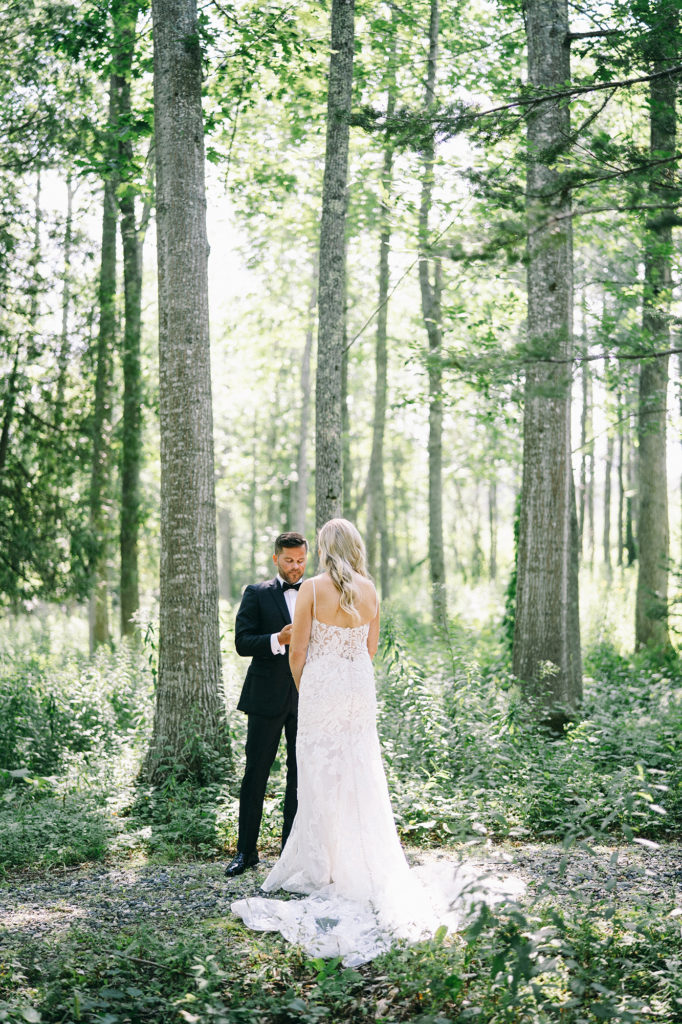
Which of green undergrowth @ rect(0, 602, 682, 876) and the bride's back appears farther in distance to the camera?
green undergrowth @ rect(0, 602, 682, 876)

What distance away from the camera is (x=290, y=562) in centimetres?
630

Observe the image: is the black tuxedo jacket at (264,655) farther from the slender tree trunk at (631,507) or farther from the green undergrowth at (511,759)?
the slender tree trunk at (631,507)

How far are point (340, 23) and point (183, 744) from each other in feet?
25.3

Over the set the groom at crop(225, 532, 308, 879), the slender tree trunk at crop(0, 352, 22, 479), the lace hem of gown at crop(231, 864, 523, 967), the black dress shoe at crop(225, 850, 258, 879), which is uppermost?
the slender tree trunk at crop(0, 352, 22, 479)

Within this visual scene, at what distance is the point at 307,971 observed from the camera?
14.8ft

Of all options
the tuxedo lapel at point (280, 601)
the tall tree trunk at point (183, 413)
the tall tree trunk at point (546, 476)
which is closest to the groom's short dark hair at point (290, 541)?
the tuxedo lapel at point (280, 601)

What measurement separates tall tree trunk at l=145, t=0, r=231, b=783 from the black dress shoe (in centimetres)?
192

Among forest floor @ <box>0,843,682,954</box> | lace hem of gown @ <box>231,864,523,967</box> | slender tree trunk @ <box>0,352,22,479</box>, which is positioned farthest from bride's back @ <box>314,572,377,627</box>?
slender tree trunk @ <box>0,352,22,479</box>

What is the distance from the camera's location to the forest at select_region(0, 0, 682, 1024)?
442cm

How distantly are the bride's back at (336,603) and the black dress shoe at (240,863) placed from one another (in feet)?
6.30

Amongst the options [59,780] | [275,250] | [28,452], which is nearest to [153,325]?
[275,250]

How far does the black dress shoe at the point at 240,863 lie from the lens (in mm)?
5977

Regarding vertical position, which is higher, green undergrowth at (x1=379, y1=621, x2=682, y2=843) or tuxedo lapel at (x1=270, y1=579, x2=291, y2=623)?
tuxedo lapel at (x1=270, y1=579, x2=291, y2=623)

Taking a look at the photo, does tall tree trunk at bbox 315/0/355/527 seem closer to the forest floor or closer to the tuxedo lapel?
the tuxedo lapel
